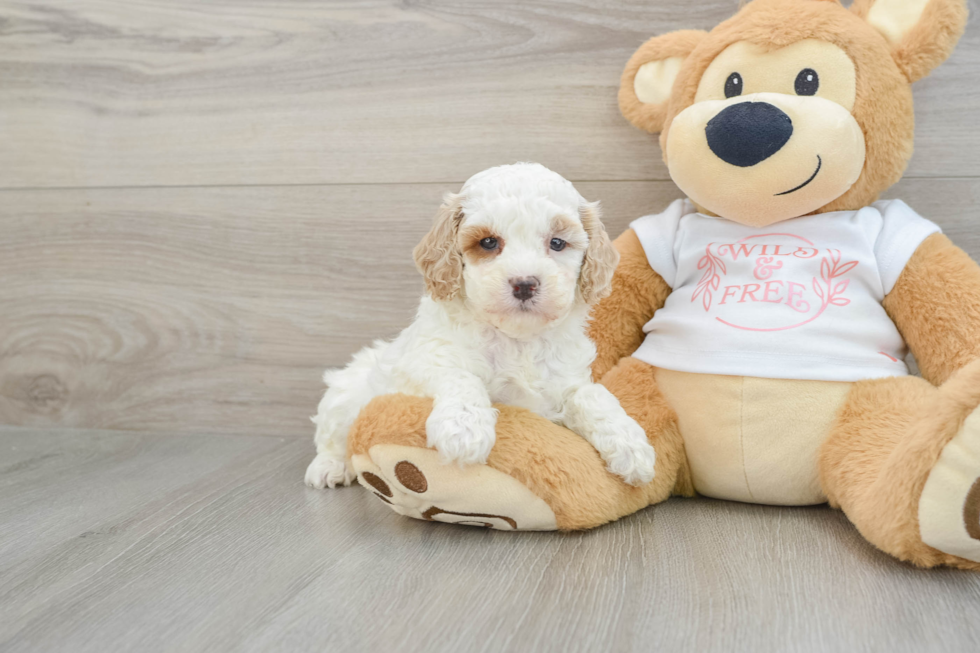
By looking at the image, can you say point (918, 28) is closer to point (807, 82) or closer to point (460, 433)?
point (807, 82)

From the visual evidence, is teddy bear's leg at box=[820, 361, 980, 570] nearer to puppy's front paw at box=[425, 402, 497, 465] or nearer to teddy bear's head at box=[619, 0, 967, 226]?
teddy bear's head at box=[619, 0, 967, 226]

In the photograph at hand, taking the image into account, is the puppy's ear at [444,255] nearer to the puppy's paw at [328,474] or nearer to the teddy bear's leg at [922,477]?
the puppy's paw at [328,474]

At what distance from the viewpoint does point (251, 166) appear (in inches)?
66.3

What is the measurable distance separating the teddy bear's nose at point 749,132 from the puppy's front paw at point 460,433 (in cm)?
55

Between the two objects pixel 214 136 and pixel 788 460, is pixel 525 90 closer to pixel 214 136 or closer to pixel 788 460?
pixel 214 136

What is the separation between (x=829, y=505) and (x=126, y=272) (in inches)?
61.9

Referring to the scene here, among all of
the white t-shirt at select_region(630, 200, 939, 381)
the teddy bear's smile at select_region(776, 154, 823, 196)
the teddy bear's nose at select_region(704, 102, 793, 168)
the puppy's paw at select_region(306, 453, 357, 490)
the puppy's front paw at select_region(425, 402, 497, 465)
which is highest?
the teddy bear's nose at select_region(704, 102, 793, 168)

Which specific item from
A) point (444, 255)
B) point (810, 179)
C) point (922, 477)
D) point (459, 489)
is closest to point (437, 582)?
point (459, 489)

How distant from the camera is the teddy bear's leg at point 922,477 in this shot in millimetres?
833

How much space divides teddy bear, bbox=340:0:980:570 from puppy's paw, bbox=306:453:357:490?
1.00ft

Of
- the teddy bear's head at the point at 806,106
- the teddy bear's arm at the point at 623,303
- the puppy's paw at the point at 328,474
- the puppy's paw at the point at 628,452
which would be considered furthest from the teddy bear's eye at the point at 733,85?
the puppy's paw at the point at 328,474

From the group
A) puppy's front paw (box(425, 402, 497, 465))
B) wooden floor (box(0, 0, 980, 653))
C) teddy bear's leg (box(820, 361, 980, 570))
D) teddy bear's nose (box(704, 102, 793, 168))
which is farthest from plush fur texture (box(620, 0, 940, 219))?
puppy's front paw (box(425, 402, 497, 465))

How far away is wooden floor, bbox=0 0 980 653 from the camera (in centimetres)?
93

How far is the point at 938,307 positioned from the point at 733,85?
1.50 ft
